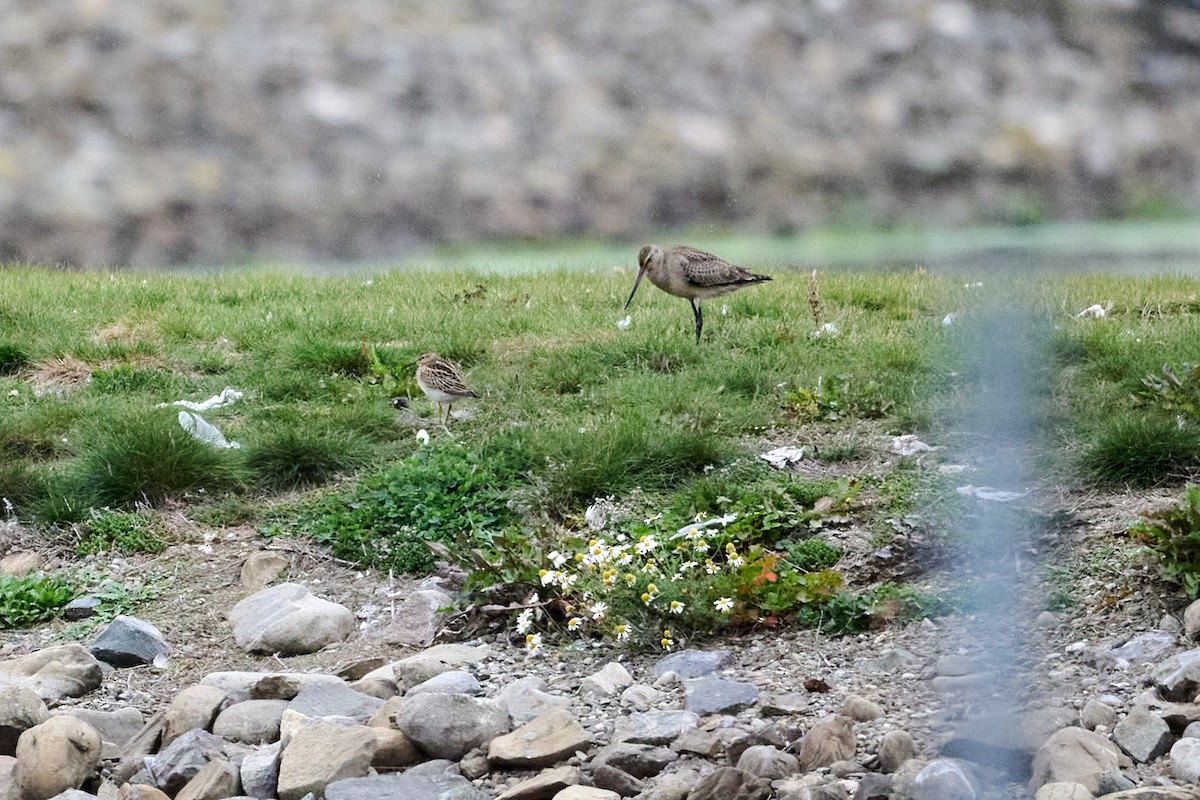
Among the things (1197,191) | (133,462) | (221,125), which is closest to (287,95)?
(221,125)

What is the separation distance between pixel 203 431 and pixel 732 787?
4227 millimetres

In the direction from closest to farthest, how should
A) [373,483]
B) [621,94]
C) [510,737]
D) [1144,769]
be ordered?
1. [621,94]
2. [1144,769]
3. [510,737]
4. [373,483]

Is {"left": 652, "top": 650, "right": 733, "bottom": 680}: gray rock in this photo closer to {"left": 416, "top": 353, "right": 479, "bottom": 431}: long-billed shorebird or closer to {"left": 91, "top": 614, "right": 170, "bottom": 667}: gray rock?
{"left": 91, "top": 614, "right": 170, "bottom": 667}: gray rock

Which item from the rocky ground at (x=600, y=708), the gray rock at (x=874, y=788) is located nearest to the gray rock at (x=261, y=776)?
the rocky ground at (x=600, y=708)

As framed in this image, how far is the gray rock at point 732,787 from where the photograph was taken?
2.82m

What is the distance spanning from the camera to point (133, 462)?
19.4 feet

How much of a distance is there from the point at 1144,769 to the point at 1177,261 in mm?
2324

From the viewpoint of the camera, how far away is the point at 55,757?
351 cm

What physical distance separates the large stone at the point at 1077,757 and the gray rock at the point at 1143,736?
0.27 feet

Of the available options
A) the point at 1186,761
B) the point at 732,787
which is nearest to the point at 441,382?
the point at 732,787

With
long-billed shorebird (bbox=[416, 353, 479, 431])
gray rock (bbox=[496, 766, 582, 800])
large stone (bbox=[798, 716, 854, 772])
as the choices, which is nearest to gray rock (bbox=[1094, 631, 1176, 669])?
large stone (bbox=[798, 716, 854, 772])

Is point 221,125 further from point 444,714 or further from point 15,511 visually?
point 15,511

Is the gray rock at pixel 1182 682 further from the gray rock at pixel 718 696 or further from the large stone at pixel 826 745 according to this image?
the gray rock at pixel 718 696

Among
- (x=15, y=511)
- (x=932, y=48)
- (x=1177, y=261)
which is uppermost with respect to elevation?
(x=932, y=48)
